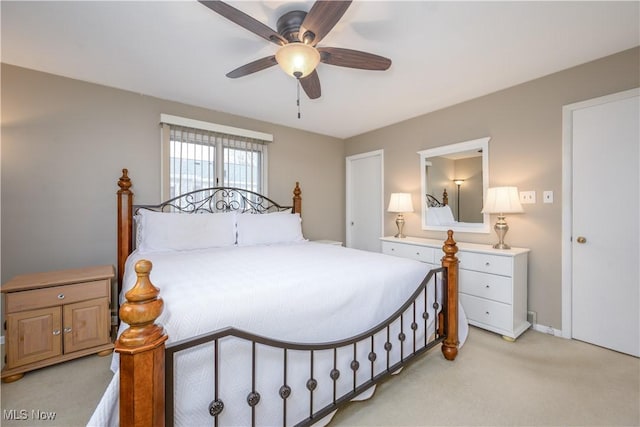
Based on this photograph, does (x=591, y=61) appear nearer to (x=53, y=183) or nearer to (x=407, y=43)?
(x=407, y=43)

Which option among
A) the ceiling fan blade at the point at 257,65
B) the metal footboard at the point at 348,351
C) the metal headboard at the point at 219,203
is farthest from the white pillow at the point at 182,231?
the metal footboard at the point at 348,351

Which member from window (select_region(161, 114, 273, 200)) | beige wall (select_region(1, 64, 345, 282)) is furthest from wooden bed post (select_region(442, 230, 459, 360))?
beige wall (select_region(1, 64, 345, 282))

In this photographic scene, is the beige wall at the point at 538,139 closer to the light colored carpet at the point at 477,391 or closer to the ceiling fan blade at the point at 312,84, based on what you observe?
Result: the light colored carpet at the point at 477,391

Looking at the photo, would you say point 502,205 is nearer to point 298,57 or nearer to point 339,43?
point 339,43

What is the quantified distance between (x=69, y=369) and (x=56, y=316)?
408 millimetres

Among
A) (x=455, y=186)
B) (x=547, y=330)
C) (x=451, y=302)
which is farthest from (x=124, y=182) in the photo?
(x=547, y=330)

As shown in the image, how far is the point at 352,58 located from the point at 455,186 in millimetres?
2224

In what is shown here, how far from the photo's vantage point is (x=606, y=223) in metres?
2.24

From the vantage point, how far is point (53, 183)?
2.46 meters

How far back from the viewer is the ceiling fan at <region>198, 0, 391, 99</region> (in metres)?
1.32

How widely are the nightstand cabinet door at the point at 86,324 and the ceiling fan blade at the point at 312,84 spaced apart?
2.36 meters

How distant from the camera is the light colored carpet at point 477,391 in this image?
4.91 feet

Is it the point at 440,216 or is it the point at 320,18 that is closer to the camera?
the point at 320,18

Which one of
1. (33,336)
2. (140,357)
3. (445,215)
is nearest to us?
(140,357)
